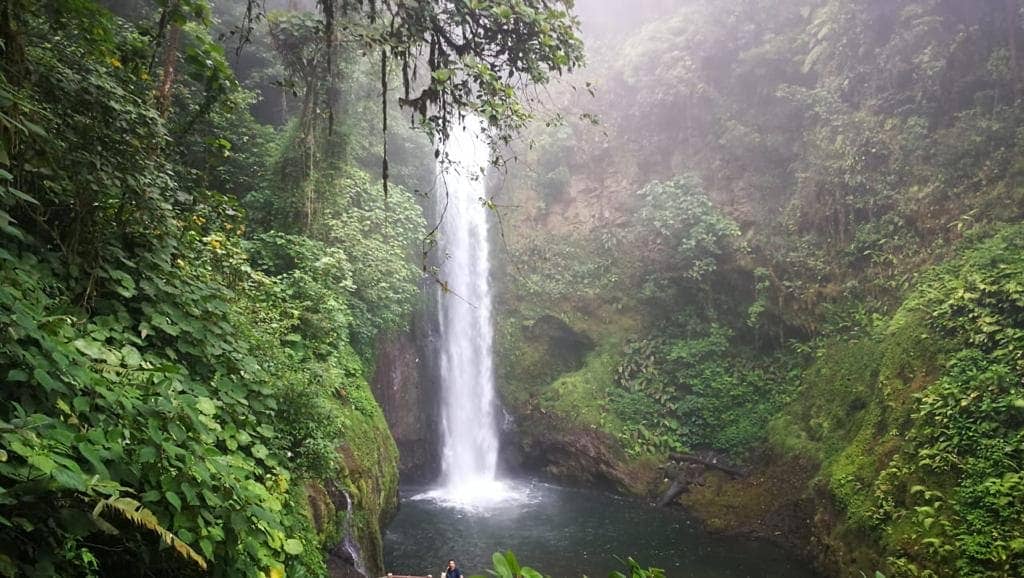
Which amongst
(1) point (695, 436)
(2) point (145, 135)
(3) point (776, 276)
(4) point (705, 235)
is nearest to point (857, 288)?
(3) point (776, 276)

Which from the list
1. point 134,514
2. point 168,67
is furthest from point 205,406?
point 168,67

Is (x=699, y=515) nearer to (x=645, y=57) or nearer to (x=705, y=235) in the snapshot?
(x=705, y=235)

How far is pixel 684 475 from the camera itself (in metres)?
14.7

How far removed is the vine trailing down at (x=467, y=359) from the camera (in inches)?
669

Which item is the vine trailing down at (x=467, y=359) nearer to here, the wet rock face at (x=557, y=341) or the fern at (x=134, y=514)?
the wet rock face at (x=557, y=341)

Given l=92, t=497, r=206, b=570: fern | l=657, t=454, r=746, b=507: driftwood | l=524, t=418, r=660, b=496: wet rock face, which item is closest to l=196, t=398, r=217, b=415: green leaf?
l=92, t=497, r=206, b=570: fern

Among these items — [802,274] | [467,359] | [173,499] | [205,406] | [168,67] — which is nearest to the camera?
[173,499]

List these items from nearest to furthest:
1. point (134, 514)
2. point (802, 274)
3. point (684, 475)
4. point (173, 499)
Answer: point (134, 514) → point (173, 499) → point (684, 475) → point (802, 274)

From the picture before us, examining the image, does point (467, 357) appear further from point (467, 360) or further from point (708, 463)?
point (708, 463)

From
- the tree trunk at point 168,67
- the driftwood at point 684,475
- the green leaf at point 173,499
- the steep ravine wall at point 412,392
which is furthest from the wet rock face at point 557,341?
the green leaf at point 173,499

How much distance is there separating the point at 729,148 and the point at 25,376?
785 inches

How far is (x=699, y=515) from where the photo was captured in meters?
13.4

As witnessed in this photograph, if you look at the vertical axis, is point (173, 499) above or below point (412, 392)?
below

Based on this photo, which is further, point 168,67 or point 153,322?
point 168,67
